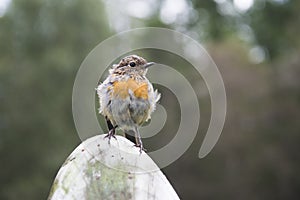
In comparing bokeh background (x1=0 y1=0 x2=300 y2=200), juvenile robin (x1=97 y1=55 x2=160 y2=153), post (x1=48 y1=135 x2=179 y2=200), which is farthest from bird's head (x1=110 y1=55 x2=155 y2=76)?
bokeh background (x1=0 y1=0 x2=300 y2=200)

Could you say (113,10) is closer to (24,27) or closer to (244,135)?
(24,27)

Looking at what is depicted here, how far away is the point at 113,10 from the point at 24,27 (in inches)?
133

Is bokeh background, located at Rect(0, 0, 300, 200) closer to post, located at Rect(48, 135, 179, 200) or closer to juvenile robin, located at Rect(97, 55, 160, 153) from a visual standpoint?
juvenile robin, located at Rect(97, 55, 160, 153)

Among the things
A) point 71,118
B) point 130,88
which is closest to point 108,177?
point 130,88

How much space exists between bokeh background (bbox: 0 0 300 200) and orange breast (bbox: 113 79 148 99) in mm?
11298

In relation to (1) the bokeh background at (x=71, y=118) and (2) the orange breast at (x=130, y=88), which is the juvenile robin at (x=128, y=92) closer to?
(2) the orange breast at (x=130, y=88)

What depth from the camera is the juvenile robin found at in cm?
196

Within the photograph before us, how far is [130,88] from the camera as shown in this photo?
6.40 ft

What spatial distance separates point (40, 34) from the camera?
15.3 meters

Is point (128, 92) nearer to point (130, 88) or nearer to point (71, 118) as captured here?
point (130, 88)

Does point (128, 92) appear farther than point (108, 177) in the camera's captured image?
Yes

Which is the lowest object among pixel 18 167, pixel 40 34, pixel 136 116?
pixel 136 116

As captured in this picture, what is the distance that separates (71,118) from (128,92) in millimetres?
12944

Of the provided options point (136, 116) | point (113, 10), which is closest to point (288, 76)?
point (113, 10)
